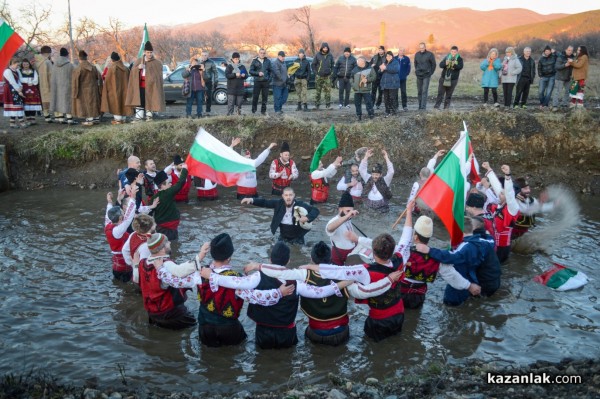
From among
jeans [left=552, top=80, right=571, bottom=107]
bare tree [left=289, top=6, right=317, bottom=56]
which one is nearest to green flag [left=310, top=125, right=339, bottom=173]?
jeans [left=552, top=80, right=571, bottom=107]

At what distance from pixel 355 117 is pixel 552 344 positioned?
1059 cm

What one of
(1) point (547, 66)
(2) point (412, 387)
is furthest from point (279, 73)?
(2) point (412, 387)

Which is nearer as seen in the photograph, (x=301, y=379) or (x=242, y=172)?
(x=301, y=379)

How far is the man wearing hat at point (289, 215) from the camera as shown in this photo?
8.97 metres

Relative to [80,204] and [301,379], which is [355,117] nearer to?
[80,204]

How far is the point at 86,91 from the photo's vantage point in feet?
49.9

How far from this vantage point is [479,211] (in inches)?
295

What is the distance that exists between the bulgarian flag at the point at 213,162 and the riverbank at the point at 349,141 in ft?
19.1

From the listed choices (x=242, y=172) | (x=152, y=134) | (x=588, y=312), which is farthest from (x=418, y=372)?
(x=152, y=134)

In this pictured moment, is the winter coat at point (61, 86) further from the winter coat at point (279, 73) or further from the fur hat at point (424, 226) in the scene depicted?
the fur hat at point (424, 226)

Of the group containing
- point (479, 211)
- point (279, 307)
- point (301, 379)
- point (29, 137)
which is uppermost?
point (29, 137)

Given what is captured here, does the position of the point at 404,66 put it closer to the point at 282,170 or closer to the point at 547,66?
the point at 547,66

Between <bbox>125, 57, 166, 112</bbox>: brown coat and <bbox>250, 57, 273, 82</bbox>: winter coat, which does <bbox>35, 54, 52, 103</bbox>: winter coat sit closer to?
<bbox>125, 57, 166, 112</bbox>: brown coat

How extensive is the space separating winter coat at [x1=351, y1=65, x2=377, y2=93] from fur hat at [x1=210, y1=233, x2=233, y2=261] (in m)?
10.3
